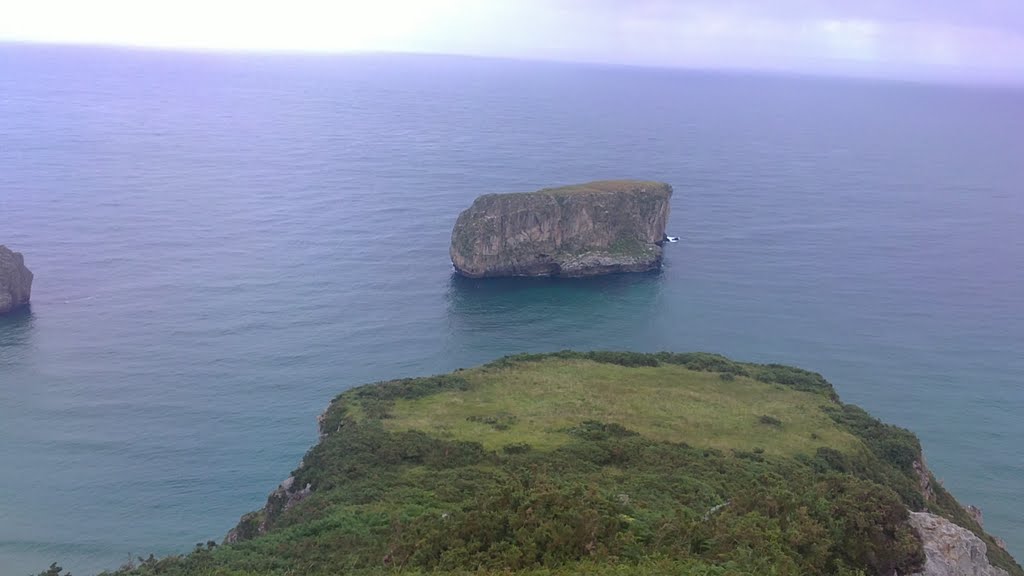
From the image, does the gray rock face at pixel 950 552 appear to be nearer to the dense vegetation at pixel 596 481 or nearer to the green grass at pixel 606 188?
the dense vegetation at pixel 596 481

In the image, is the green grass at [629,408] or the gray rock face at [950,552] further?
the green grass at [629,408]

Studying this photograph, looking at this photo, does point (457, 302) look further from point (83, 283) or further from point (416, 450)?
point (416, 450)

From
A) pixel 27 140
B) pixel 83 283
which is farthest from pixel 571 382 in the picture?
pixel 27 140

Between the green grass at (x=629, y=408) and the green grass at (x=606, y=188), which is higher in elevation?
the green grass at (x=606, y=188)

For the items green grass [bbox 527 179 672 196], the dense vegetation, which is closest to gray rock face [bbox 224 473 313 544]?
the dense vegetation

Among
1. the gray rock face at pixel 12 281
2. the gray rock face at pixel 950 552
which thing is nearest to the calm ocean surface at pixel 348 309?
the gray rock face at pixel 12 281

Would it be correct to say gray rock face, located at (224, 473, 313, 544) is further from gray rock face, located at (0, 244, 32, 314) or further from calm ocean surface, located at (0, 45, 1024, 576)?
gray rock face, located at (0, 244, 32, 314)
